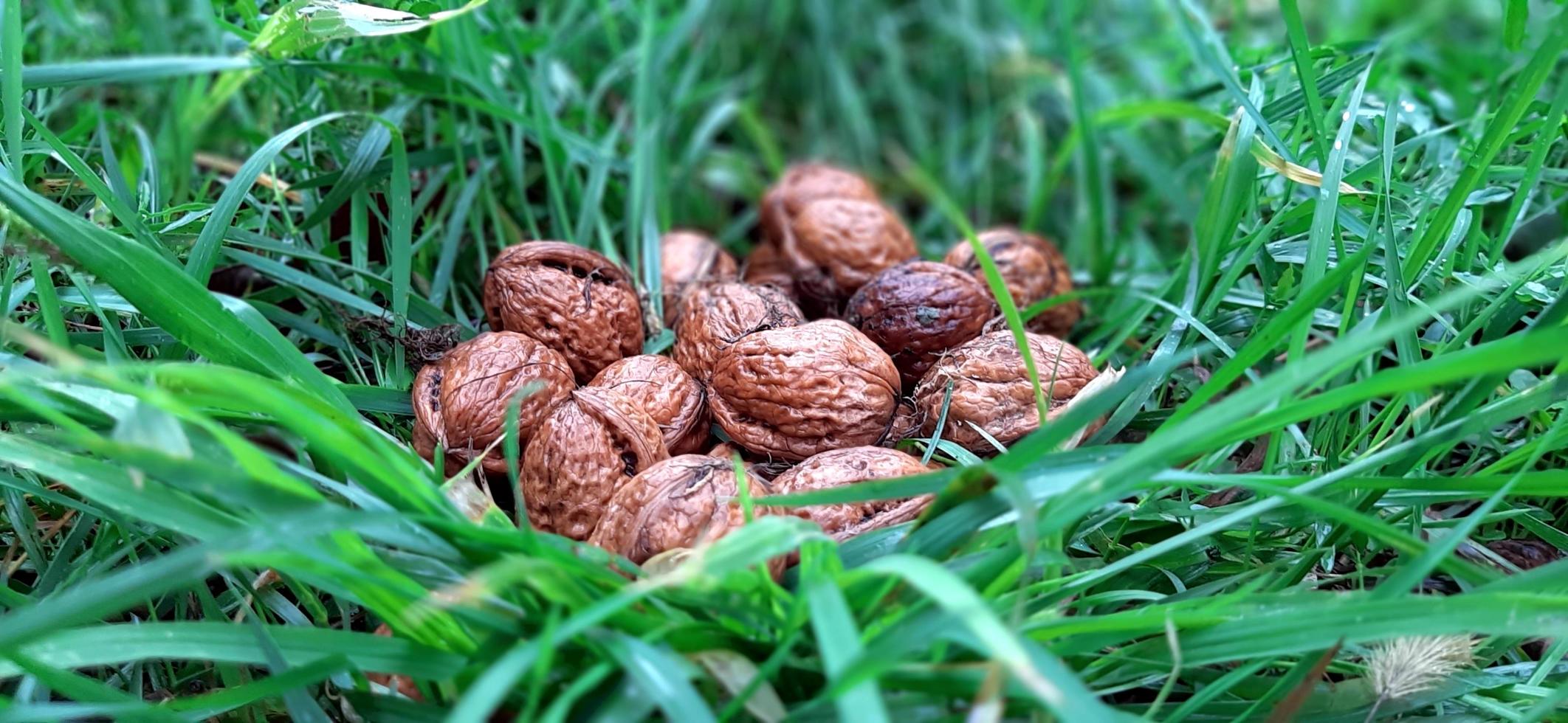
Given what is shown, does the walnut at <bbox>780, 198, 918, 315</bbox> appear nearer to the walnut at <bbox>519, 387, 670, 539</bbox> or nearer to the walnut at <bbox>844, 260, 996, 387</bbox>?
the walnut at <bbox>844, 260, 996, 387</bbox>

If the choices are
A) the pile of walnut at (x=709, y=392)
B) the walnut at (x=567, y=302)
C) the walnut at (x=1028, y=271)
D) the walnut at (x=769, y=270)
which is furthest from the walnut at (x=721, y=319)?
the walnut at (x=1028, y=271)

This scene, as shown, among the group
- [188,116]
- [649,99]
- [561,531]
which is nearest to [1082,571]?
[561,531]

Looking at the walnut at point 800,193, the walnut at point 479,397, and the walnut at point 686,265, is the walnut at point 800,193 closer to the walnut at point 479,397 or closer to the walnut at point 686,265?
the walnut at point 686,265

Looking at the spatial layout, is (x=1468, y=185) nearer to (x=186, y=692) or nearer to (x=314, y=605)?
(x=314, y=605)

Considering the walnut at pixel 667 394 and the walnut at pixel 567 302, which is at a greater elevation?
the walnut at pixel 567 302

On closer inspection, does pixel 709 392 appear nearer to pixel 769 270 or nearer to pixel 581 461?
pixel 581 461

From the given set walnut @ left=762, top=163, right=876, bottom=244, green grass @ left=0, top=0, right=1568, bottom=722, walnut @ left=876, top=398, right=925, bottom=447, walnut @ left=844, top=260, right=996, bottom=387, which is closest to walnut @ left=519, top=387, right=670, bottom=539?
green grass @ left=0, top=0, right=1568, bottom=722

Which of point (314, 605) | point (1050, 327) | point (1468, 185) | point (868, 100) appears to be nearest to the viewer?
point (314, 605)
